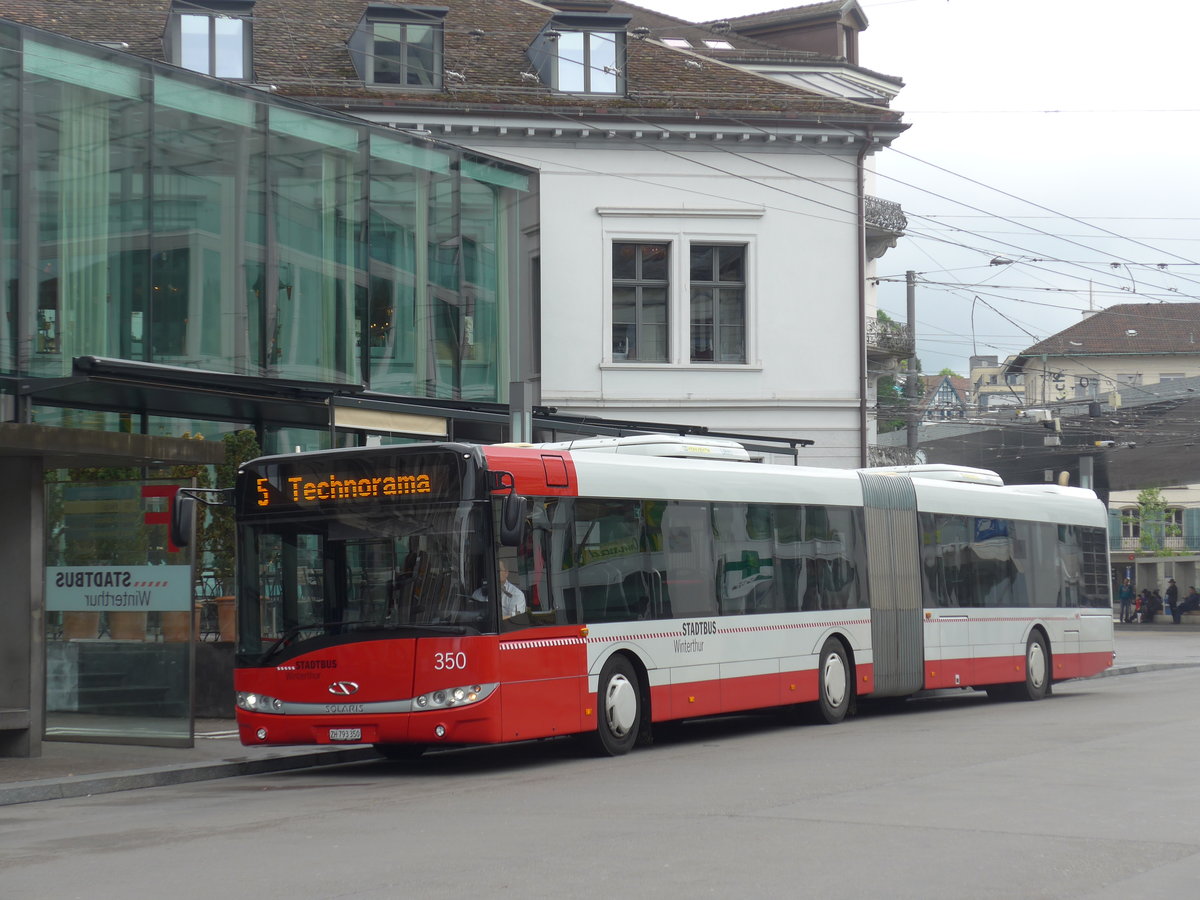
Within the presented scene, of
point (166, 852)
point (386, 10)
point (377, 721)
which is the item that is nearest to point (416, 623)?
point (377, 721)

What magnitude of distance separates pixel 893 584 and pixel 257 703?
28.6 feet

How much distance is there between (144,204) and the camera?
1995 cm

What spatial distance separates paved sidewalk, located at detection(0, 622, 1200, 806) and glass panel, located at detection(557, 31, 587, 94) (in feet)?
49.6

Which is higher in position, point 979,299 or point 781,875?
point 979,299

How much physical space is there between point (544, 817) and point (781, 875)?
268cm

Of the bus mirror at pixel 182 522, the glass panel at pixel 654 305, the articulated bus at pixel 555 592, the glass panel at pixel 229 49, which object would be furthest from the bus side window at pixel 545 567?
the glass panel at pixel 229 49

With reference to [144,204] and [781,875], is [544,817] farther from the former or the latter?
[144,204]

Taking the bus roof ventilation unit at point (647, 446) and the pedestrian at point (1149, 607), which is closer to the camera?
the bus roof ventilation unit at point (647, 446)

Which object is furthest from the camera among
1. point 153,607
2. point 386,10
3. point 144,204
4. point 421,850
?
point 386,10

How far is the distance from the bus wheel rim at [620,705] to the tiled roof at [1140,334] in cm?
8126

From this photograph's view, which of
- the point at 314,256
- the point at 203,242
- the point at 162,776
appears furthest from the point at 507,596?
the point at 314,256

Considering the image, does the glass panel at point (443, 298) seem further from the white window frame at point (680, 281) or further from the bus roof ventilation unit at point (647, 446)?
the bus roof ventilation unit at point (647, 446)

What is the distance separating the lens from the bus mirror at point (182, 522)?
1401 centimetres

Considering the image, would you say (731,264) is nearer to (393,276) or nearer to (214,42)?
(393,276)
